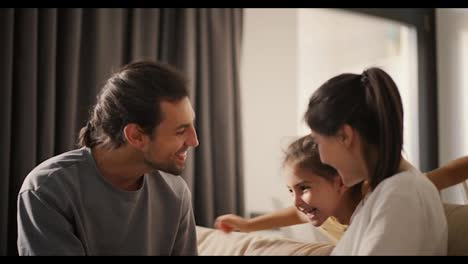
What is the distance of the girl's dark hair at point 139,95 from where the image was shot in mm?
957

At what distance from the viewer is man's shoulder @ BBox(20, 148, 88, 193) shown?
0.96 metres

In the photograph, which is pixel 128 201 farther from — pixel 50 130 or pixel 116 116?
pixel 50 130

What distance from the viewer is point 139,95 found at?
0.95 m

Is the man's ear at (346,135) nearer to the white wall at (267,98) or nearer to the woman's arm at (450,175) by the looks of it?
the woman's arm at (450,175)

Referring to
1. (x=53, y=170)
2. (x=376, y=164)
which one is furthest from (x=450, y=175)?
(x=53, y=170)

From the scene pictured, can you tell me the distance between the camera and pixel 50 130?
5.45 feet

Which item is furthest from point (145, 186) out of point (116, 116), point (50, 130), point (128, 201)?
point (50, 130)

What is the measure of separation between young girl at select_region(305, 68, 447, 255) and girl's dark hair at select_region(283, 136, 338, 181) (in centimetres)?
18

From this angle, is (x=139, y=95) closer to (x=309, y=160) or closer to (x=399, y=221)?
(x=309, y=160)

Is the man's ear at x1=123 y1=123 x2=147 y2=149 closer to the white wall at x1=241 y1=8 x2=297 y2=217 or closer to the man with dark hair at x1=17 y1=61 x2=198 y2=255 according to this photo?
the man with dark hair at x1=17 y1=61 x2=198 y2=255

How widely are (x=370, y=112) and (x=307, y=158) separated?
30cm

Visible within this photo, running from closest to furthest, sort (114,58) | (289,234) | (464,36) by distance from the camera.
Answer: (114,58) → (289,234) → (464,36)

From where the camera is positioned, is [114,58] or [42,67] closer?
[42,67]

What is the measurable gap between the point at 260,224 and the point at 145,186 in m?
0.33
